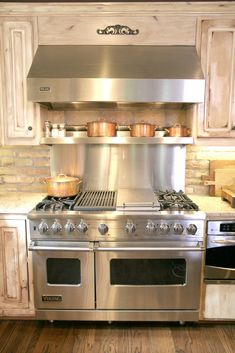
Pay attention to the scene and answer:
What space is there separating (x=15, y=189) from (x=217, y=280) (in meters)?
1.90

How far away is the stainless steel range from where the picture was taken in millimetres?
2004

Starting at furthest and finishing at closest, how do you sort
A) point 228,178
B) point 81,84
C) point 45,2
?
point 228,178
point 45,2
point 81,84

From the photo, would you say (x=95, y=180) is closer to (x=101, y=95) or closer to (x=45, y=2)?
(x=101, y=95)

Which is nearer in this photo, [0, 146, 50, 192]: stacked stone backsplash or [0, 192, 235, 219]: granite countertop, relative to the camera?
[0, 192, 235, 219]: granite countertop

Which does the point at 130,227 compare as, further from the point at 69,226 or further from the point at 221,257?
the point at 221,257

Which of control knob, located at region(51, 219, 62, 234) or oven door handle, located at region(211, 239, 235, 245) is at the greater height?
control knob, located at region(51, 219, 62, 234)

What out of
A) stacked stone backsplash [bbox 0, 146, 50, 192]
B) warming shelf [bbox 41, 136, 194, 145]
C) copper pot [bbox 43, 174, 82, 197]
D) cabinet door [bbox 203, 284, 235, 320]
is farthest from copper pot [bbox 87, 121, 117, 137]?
cabinet door [bbox 203, 284, 235, 320]

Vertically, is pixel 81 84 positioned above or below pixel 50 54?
below

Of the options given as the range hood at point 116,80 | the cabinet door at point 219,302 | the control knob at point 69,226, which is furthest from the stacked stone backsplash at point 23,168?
the cabinet door at point 219,302

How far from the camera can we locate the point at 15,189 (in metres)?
2.68

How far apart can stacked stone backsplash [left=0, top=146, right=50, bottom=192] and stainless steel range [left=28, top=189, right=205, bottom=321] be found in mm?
584

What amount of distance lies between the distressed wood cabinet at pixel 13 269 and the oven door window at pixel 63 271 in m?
0.20

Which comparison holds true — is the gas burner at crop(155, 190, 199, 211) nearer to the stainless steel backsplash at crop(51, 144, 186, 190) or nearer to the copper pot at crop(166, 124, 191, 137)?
the stainless steel backsplash at crop(51, 144, 186, 190)

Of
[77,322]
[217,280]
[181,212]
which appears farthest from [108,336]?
[181,212]
